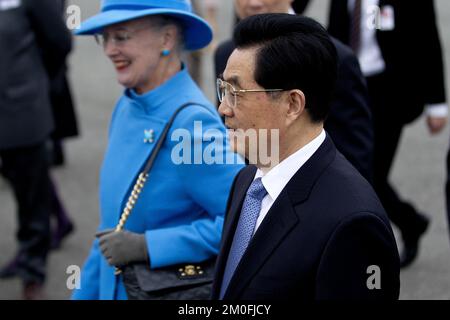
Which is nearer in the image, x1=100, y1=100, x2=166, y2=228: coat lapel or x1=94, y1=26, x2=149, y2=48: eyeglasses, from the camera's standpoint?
x1=100, y1=100, x2=166, y2=228: coat lapel

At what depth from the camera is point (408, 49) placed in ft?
16.3

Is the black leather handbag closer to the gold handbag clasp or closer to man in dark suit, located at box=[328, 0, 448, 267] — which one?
the gold handbag clasp

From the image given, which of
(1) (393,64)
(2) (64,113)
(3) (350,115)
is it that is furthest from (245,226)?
(2) (64,113)

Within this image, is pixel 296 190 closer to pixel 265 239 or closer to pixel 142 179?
pixel 265 239

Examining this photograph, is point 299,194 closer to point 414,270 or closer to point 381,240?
point 381,240

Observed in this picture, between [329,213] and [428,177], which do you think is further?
[428,177]

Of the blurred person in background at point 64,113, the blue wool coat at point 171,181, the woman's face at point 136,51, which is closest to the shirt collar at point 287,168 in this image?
the blue wool coat at point 171,181

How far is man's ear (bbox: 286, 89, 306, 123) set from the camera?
2.27m

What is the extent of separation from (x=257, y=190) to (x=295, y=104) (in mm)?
272

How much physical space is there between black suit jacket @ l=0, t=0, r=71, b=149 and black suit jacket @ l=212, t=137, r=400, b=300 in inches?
114

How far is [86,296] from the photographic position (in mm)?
3393

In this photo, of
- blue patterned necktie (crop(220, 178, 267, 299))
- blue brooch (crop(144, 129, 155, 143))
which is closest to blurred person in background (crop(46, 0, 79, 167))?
blue brooch (crop(144, 129, 155, 143))

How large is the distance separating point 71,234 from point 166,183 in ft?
10.0
